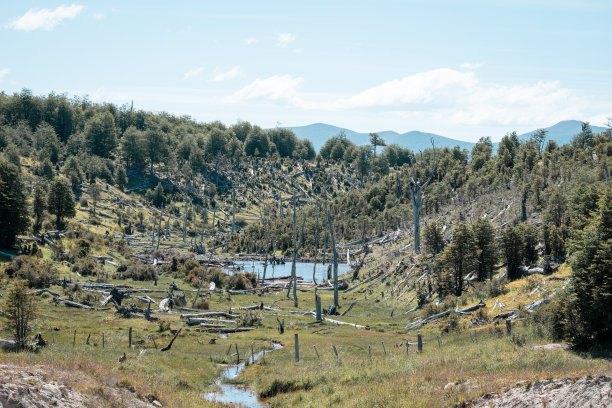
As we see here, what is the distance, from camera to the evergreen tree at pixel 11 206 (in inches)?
2335

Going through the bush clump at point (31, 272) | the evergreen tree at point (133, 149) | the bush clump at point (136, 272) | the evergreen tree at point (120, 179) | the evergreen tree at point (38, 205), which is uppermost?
the evergreen tree at point (133, 149)

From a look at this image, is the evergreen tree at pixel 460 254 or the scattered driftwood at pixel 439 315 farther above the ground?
the evergreen tree at pixel 460 254

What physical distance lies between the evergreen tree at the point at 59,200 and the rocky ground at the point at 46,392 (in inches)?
2622

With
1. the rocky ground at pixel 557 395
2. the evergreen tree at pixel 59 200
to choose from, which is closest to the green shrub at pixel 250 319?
the rocky ground at pixel 557 395

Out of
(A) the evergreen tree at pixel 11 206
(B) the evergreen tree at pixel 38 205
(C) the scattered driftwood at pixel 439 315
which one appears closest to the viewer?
(C) the scattered driftwood at pixel 439 315

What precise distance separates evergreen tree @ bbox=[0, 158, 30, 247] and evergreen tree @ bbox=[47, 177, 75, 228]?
14.8m

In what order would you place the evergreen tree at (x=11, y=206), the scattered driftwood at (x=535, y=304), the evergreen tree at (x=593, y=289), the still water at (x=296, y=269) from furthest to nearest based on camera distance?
the still water at (x=296, y=269)
the evergreen tree at (x=11, y=206)
the scattered driftwood at (x=535, y=304)
the evergreen tree at (x=593, y=289)

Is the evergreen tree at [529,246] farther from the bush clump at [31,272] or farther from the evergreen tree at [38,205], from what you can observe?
the evergreen tree at [38,205]

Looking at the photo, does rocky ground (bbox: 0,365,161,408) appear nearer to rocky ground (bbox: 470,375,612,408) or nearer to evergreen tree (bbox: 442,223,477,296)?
rocky ground (bbox: 470,375,612,408)

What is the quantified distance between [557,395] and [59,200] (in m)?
80.1

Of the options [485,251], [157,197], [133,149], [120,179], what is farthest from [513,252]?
[133,149]

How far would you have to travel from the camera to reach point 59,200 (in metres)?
78.9

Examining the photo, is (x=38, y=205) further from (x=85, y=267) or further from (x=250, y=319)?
(x=250, y=319)

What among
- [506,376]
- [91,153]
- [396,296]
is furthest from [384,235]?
[91,153]
